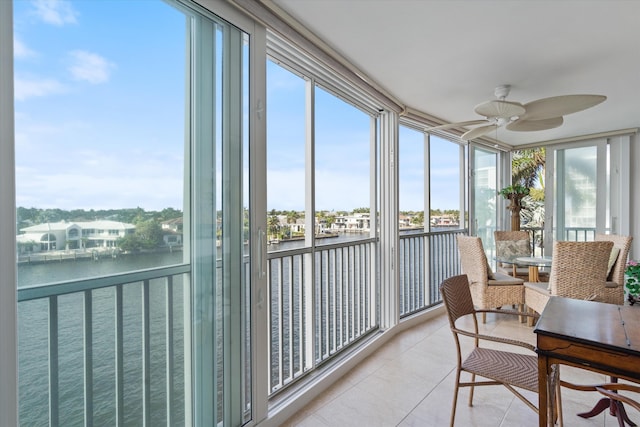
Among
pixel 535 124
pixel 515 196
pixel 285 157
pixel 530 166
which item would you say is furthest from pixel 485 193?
pixel 530 166

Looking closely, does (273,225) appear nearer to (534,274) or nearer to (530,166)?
(534,274)

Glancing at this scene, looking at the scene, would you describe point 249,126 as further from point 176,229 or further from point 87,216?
point 87,216

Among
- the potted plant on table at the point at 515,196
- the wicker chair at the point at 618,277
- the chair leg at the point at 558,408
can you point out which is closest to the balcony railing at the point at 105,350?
the chair leg at the point at 558,408

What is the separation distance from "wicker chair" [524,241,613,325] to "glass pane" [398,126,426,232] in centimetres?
139

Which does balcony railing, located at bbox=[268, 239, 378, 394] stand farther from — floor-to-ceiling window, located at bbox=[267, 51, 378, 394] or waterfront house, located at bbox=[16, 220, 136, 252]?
waterfront house, located at bbox=[16, 220, 136, 252]

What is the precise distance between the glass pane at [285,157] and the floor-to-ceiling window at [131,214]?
0.43 m

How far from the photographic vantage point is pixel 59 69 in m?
1.10

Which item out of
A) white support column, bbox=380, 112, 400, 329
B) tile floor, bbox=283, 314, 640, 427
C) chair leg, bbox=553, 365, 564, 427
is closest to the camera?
chair leg, bbox=553, 365, 564, 427

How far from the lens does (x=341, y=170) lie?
286 centimetres

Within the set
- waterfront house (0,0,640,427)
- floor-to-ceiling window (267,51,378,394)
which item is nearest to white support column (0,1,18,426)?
waterfront house (0,0,640,427)

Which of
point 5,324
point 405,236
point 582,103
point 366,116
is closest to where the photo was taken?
point 5,324

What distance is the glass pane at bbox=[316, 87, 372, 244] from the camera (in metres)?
2.65

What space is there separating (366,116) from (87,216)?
256cm

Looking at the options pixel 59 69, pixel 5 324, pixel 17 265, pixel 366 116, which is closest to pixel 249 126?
pixel 59 69
